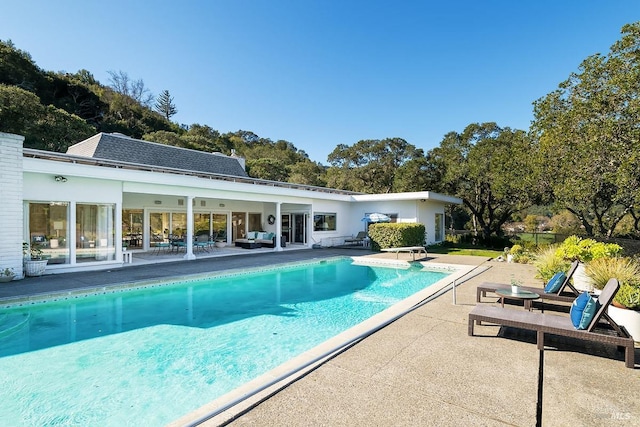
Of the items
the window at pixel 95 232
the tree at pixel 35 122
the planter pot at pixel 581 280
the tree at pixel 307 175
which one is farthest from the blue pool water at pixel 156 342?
the tree at pixel 307 175

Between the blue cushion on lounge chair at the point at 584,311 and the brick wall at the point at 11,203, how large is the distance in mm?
12670

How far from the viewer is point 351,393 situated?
316 centimetres

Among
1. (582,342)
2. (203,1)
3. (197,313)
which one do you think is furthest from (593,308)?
(203,1)

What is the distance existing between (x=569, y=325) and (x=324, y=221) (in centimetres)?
1615

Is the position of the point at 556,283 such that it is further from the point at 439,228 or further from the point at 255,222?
the point at 255,222

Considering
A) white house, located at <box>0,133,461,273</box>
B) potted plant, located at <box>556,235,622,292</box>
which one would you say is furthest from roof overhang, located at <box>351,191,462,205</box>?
potted plant, located at <box>556,235,622,292</box>

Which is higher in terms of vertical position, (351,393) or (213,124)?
(213,124)

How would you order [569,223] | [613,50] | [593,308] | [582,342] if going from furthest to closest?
[569,223] → [613,50] → [582,342] → [593,308]

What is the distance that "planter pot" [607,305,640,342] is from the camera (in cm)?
445

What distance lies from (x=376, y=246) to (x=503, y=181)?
8285mm

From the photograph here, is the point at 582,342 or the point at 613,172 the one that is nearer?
the point at 582,342

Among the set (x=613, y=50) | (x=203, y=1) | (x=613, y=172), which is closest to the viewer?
(x=613, y=172)

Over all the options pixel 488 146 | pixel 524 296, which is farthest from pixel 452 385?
pixel 488 146

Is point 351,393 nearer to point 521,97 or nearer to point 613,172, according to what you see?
point 613,172
